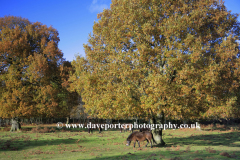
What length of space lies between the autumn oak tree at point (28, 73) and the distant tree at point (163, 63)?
56.0ft

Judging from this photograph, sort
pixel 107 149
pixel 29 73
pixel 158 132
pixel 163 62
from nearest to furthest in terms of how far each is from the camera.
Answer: pixel 107 149 → pixel 163 62 → pixel 158 132 → pixel 29 73

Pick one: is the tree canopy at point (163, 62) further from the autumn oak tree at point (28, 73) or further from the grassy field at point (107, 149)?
the autumn oak tree at point (28, 73)

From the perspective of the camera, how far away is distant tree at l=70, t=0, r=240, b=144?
17.6 metres

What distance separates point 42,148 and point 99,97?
26.4 ft

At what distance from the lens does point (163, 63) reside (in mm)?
20938

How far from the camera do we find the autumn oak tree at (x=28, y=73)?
117 ft

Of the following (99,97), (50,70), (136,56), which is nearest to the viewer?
(136,56)

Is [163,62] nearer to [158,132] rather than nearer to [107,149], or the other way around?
[158,132]

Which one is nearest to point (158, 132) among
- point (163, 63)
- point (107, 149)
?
point (107, 149)

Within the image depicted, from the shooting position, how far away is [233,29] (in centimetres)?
2308

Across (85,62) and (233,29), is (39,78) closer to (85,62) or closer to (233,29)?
(85,62)

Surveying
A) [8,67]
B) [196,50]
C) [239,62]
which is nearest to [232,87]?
[239,62]

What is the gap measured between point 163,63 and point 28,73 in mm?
26639

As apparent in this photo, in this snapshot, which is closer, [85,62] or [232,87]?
[232,87]
